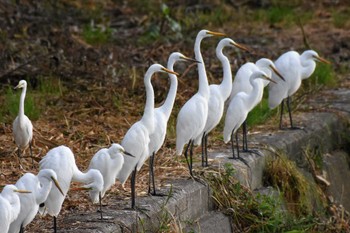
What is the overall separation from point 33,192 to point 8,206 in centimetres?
36

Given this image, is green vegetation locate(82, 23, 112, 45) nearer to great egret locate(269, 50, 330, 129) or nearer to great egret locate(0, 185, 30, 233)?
great egret locate(269, 50, 330, 129)

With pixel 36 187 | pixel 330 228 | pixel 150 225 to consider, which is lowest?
pixel 330 228

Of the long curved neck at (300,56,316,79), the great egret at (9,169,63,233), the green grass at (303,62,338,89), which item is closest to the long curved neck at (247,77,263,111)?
the long curved neck at (300,56,316,79)

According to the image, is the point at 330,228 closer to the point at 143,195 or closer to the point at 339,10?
the point at 143,195

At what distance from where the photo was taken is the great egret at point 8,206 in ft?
17.5

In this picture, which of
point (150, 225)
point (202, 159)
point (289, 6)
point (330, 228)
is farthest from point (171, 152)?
point (289, 6)

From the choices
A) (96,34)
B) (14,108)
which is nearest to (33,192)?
(14,108)

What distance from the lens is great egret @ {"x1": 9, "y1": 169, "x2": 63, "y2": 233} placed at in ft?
18.7

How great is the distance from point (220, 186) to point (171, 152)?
0.85m

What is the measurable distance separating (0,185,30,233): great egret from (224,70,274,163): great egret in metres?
2.74

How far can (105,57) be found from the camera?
11758 millimetres

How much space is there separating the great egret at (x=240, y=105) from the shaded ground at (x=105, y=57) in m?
0.47

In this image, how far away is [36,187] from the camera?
573 cm

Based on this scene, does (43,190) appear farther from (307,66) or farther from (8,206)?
(307,66)
